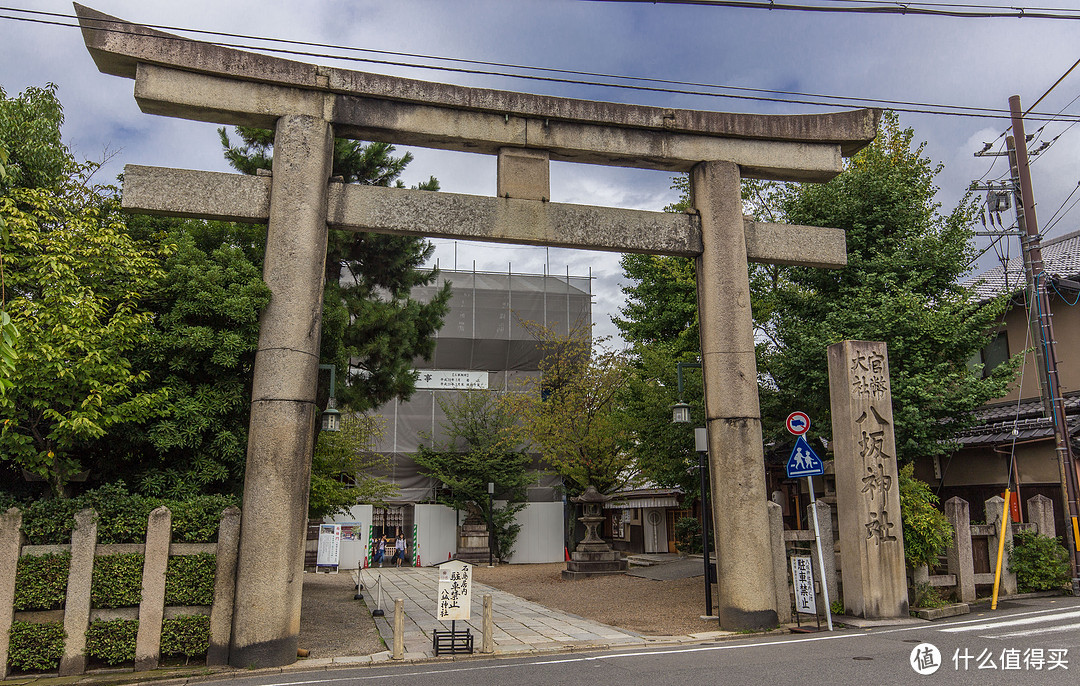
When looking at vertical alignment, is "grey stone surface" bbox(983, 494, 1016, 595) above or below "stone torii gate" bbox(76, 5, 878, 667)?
below

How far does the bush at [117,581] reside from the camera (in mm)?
8805

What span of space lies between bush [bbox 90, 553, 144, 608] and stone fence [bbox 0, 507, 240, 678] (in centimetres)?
6

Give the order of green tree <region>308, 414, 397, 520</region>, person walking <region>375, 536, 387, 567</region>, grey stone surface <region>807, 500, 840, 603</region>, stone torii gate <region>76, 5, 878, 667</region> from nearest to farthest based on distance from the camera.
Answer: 1. stone torii gate <region>76, 5, 878, 667</region>
2. grey stone surface <region>807, 500, 840, 603</region>
3. green tree <region>308, 414, 397, 520</region>
4. person walking <region>375, 536, 387, 567</region>

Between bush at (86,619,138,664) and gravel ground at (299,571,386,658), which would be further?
gravel ground at (299,571,386,658)

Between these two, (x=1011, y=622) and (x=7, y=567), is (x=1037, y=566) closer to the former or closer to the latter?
(x=1011, y=622)

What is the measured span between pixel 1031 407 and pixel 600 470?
13.1 meters

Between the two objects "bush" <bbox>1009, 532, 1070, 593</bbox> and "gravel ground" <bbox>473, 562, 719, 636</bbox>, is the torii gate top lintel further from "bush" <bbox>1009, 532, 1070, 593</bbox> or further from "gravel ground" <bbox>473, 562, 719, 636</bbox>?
"bush" <bbox>1009, 532, 1070, 593</bbox>

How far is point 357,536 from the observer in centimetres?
2870

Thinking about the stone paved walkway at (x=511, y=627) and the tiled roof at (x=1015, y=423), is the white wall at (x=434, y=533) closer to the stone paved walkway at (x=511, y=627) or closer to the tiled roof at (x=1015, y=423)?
the stone paved walkway at (x=511, y=627)

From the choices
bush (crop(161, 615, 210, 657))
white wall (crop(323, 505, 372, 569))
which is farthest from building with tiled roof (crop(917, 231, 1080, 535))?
white wall (crop(323, 505, 372, 569))

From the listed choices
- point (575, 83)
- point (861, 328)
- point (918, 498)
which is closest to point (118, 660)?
point (575, 83)

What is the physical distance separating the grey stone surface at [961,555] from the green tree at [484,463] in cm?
1910

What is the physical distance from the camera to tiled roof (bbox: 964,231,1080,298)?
18094mm

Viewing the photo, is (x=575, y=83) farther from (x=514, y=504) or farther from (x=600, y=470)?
(x=514, y=504)
